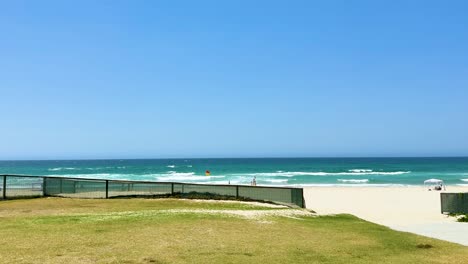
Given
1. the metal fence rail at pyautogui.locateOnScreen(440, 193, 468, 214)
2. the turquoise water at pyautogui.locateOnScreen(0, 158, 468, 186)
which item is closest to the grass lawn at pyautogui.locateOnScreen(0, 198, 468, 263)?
the metal fence rail at pyautogui.locateOnScreen(440, 193, 468, 214)

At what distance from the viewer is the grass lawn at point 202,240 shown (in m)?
9.70

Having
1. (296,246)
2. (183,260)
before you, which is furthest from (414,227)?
(183,260)

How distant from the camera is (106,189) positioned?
74.2ft

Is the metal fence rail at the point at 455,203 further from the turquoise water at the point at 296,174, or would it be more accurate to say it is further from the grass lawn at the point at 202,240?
the turquoise water at the point at 296,174

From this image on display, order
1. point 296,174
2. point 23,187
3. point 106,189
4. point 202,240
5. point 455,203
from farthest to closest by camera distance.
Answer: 1. point 296,174
2. point 455,203
3. point 106,189
4. point 23,187
5. point 202,240

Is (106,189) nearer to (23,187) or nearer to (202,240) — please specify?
(23,187)

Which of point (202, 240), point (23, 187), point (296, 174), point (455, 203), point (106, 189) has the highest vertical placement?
point (23, 187)

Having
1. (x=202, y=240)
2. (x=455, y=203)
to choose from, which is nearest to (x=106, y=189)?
(x=202, y=240)

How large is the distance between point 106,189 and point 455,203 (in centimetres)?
1719

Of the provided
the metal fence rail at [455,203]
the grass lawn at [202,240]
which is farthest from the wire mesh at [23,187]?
the metal fence rail at [455,203]

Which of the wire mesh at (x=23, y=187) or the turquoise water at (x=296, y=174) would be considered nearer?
the wire mesh at (x=23, y=187)

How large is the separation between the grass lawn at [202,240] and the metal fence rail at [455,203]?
880cm

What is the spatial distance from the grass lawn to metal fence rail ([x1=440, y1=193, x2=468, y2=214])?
8.80 metres

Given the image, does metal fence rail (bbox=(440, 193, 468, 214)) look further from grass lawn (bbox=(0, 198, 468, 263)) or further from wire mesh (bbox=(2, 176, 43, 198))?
wire mesh (bbox=(2, 176, 43, 198))
